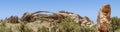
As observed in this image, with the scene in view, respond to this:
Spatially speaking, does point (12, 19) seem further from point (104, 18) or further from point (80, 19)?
point (104, 18)

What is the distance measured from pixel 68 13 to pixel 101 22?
43.4m

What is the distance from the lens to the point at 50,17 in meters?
66.2

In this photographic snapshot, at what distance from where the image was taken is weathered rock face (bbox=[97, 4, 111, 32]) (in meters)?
26.1

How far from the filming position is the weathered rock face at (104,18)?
26109 millimetres

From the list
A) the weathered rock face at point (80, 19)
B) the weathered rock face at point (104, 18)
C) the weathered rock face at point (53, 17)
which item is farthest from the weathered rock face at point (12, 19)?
the weathered rock face at point (104, 18)

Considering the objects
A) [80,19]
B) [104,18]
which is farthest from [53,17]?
[104,18]

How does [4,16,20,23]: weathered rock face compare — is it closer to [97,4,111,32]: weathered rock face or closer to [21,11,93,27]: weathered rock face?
[21,11,93,27]: weathered rock face

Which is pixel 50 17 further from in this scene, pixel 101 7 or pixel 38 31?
pixel 101 7

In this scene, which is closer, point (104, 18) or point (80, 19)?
point (104, 18)

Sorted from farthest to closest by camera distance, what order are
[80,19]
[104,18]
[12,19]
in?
[80,19], [12,19], [104,18]

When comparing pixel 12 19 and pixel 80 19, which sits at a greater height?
pixel 12 19

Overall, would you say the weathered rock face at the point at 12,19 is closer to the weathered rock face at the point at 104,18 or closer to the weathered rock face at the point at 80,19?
the weathered rock face at the point at 80,19

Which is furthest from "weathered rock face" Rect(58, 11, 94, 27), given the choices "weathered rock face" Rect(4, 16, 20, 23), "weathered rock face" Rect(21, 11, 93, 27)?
"weathered rock face" Rect(4, 16, 20, 23)

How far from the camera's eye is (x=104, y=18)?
26.6m
